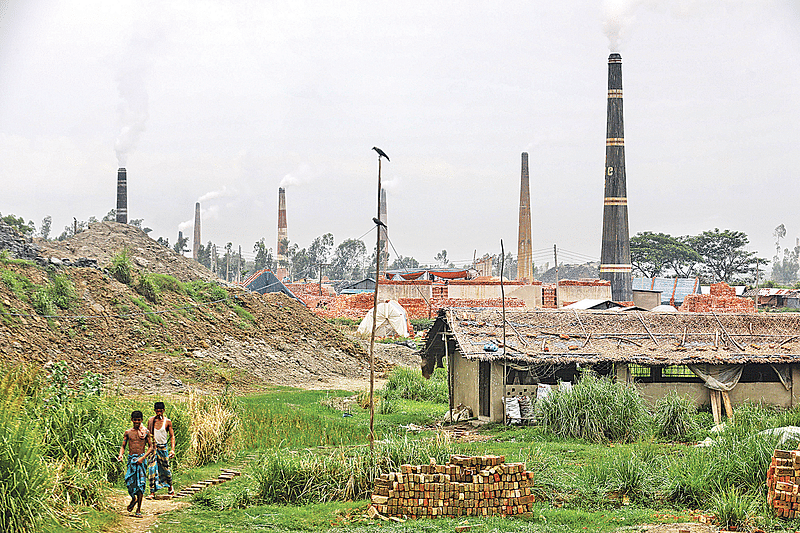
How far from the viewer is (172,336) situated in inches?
960

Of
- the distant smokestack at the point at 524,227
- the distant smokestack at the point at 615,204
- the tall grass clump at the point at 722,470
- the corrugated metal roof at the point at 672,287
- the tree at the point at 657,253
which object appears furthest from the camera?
the tree at the point at 657,253

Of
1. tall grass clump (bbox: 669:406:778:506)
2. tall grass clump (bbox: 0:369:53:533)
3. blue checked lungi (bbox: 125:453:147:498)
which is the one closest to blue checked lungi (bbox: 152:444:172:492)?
blue checked lungi (bbox: 125:453:147:498)

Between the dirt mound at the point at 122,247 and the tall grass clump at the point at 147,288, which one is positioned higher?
the dirt mound at the point at 122,247

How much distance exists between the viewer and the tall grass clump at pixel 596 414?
13.1 metres

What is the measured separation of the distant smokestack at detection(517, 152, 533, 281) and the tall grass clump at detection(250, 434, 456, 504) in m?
50.8

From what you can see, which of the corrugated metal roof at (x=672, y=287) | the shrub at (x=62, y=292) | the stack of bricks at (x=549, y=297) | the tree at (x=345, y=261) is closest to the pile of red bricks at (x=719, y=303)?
the stack of bricks at (x=549, y=297)

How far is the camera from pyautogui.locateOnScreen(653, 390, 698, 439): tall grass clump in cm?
1368

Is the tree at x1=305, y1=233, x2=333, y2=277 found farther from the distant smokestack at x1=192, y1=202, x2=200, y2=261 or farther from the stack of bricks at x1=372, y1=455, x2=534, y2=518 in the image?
the stack of bricks at x1=372, y1=455, x2=534, y2=518

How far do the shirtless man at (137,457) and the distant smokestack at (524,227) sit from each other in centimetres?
5248

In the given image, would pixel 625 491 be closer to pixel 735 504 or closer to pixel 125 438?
pixel 735 504

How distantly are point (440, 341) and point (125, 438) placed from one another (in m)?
10.9

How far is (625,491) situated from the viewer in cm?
952

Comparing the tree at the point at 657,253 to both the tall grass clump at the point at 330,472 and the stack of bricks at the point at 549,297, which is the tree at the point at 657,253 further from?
the tall grass clump at the point at 330,472

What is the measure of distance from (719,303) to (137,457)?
31572 mm
